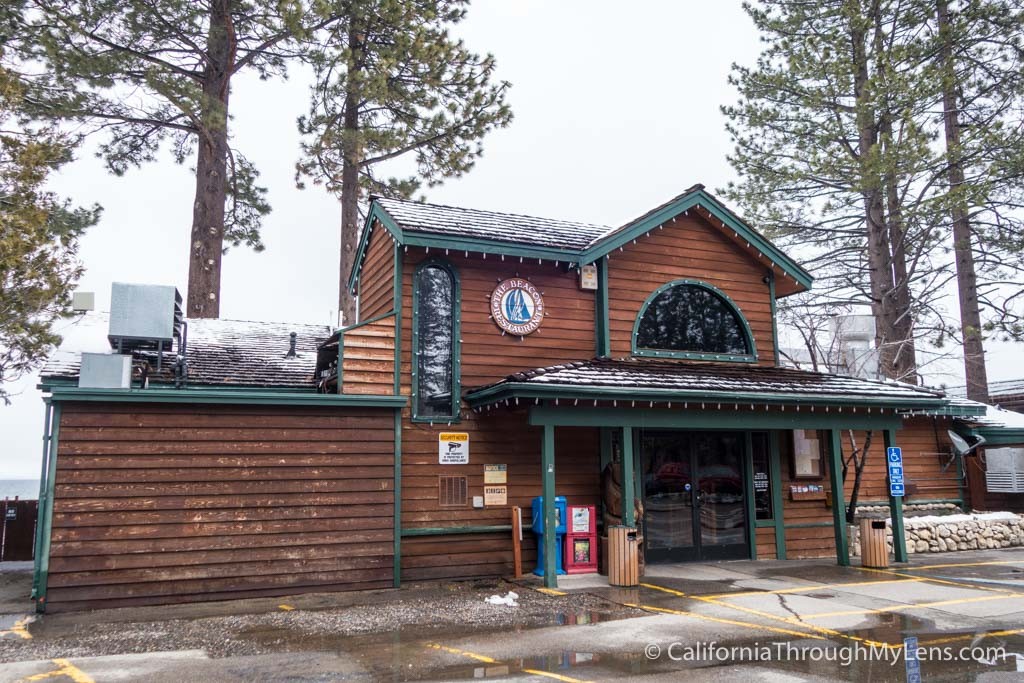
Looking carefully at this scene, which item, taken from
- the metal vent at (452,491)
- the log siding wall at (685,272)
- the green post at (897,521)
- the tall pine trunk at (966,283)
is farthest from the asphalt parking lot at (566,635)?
the tall pine trunk at (966,283)

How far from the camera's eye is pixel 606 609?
8945mm

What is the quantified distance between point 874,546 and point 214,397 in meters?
10.2

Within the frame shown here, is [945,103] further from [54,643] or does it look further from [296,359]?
[54,643]

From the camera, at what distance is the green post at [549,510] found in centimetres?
1023

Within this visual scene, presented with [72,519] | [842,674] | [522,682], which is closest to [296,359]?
[72,519]

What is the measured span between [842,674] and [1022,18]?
19.4 m

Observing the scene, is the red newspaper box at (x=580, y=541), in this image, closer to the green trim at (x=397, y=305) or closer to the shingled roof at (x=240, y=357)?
the green trim at (x=397, y=305)

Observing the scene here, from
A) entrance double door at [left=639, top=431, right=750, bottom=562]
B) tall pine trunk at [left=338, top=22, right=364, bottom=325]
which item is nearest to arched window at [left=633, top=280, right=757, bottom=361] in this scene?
entrance double door at [left=639, top=431, right=750, bottom=562]

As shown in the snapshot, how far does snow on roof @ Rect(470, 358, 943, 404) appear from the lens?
10.5 m

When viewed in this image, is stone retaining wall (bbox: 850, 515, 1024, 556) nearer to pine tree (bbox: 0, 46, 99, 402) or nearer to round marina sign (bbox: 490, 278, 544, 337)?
round marina sign (bbox: 490, 278, 544, 337)

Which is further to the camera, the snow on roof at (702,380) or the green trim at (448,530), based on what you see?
the green trim at (448,530)

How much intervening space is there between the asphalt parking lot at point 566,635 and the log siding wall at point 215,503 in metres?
0.36

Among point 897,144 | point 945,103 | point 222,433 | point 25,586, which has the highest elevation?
point 945,103

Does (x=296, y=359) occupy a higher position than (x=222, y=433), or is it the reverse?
(x=296, y=359)
